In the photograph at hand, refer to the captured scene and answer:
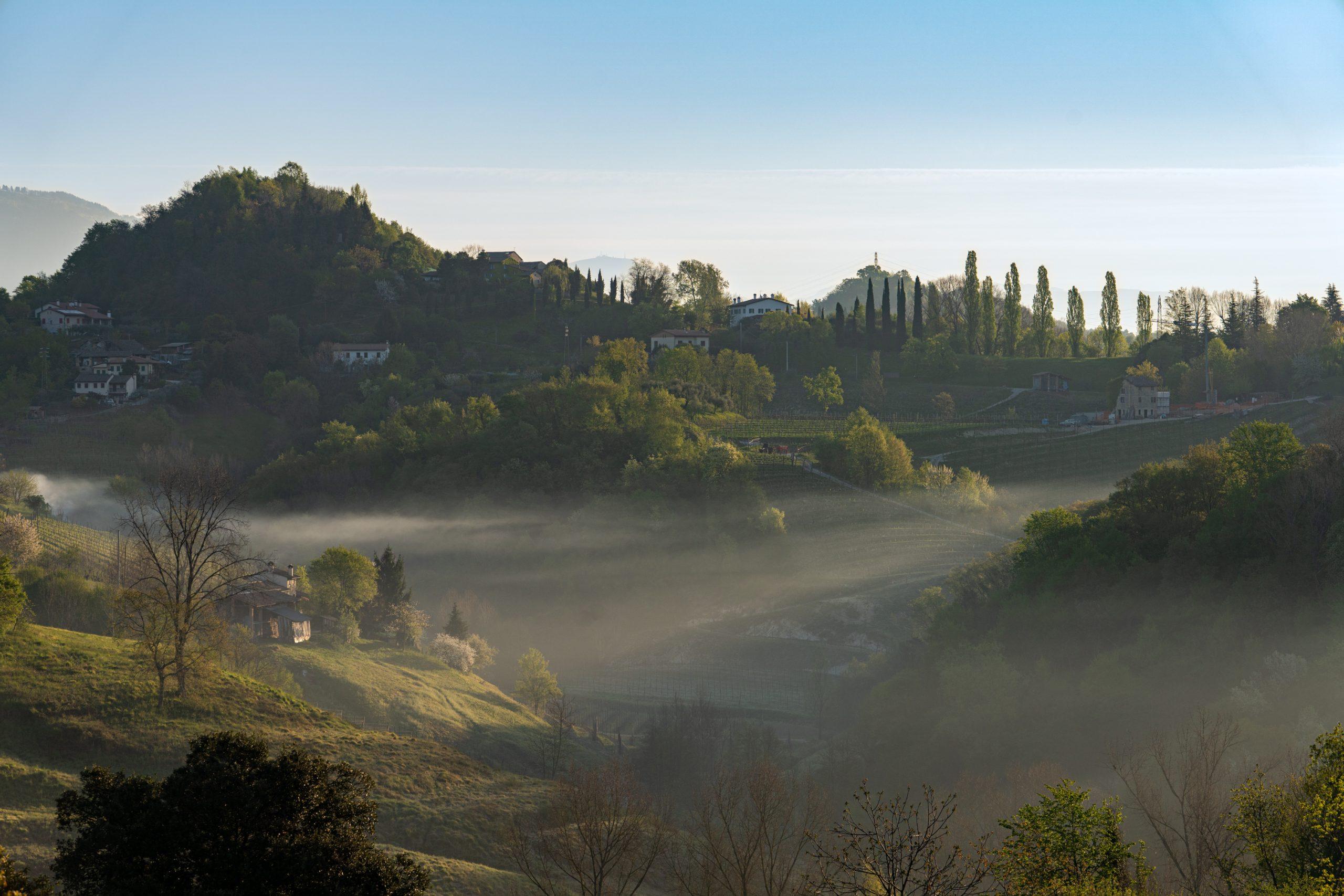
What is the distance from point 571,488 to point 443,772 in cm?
5568

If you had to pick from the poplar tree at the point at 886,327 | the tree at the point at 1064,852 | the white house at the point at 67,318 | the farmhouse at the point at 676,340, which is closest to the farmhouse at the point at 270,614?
the tree at the point at 1064,852

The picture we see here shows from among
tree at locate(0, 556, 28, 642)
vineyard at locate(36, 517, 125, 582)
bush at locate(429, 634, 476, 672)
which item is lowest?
bush at locate(429, 634, 476, 672)

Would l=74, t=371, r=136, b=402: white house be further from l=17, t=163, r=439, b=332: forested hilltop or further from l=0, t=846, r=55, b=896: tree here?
l=0, t=846, r=55, b=896: tree

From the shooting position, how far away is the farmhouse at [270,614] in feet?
155

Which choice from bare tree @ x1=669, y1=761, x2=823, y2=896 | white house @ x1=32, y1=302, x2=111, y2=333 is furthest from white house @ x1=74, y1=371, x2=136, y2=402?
bare tree @ x1=669, y1=761, x2=823, y2=896

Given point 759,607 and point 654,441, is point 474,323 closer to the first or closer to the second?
point 654,441

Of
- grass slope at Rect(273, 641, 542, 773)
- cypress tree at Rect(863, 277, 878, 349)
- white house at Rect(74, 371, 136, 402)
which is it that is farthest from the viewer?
cypress tree at Rect(863, 277, 878, 349)

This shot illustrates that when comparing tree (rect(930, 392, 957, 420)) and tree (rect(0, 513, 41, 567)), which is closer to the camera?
Answer: tree (rect(0, 513, 41, 567))

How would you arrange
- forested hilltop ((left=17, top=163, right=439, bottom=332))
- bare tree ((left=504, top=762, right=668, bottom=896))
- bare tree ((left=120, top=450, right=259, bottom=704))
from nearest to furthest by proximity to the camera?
bare tree ((left=504, top=762, right=668, bottom=896)) → bare tree ((left=120, top=450, right=259, bottom=704)) → forested hilltop ((left=17, top=163, right=439, bottom=332))

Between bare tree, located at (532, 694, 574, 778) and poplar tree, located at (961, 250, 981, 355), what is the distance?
244ft

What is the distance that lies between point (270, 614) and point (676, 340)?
76.9 m

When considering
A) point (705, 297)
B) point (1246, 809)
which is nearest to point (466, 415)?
point (705, 297)

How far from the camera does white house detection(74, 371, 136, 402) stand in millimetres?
109312

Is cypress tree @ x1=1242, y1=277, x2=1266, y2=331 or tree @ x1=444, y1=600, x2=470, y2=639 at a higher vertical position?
cypress tree @ x1=1242, y1=277, x2=1266, y2=331
